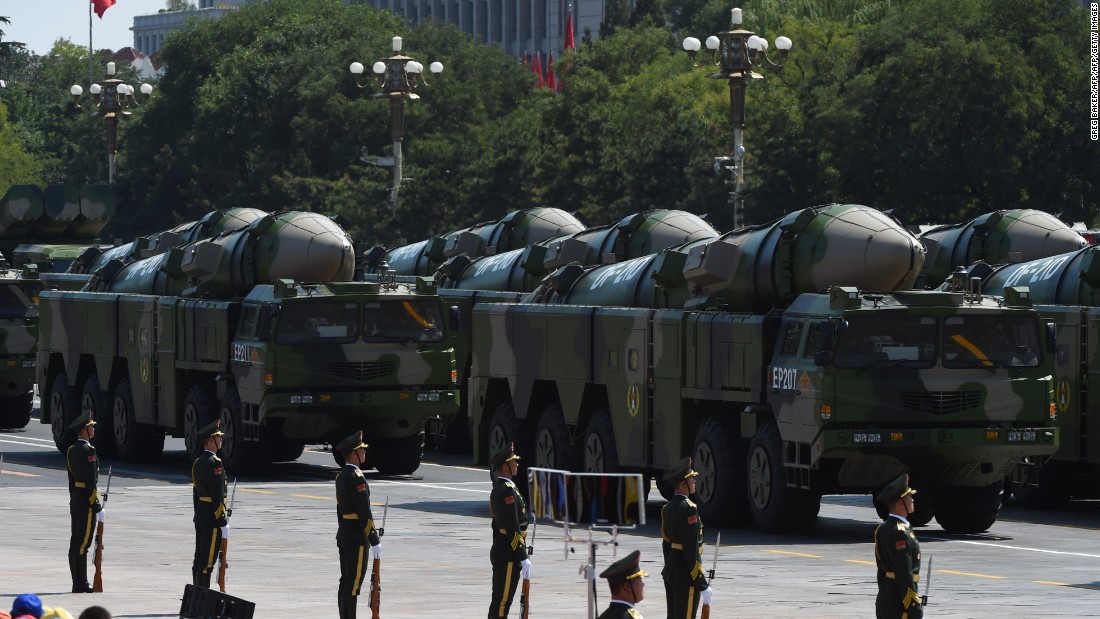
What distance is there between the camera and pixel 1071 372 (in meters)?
28.6

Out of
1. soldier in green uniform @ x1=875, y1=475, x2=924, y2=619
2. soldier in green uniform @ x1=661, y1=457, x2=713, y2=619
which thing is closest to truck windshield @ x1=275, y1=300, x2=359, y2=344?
soldier in green uniform @ x1=661, y1=457, x2=713, y2=619

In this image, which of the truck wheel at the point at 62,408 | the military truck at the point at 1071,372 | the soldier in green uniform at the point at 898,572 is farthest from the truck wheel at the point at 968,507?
the truck wheel at the point at 62,408

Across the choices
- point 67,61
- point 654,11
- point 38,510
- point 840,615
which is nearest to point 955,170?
point 38,510

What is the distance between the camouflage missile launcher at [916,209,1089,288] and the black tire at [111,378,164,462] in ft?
40.2

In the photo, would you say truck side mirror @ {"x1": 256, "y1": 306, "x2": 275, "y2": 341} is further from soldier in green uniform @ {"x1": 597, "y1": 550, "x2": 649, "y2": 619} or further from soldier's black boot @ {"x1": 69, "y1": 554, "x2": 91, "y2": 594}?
soldier in green uniform @ {"x1": 597, "y1": 550, "x2": 649, "y2": 619}

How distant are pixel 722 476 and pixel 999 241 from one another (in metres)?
9.73

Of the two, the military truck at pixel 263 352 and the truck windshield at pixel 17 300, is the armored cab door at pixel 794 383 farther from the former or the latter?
the truck windshield at pixel 17 300

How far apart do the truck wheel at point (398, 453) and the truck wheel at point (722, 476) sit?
26.7ft

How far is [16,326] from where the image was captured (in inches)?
1713

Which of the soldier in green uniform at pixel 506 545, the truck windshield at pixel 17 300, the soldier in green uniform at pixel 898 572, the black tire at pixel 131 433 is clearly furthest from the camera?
the truck windshield at pixel 17 300

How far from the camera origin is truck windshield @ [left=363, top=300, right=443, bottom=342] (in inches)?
1276

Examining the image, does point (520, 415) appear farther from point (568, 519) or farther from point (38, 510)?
point (568, 519)

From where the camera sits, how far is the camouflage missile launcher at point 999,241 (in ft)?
112

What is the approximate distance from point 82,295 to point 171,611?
20.1 meters
